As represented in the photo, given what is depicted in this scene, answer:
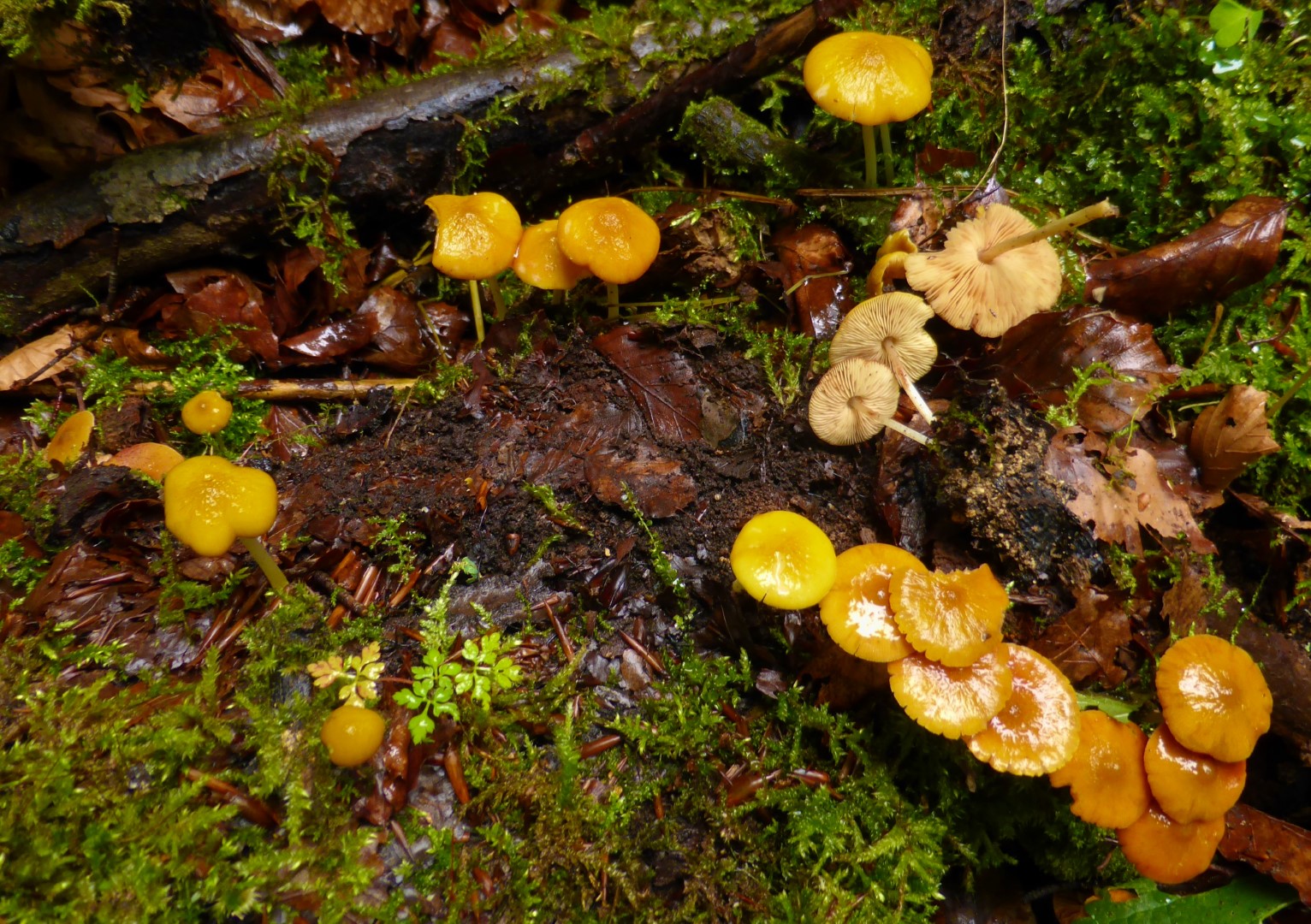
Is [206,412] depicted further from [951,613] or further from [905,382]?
[951,613]

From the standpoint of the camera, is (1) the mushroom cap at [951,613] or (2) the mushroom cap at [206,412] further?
(2) the mushroom cap at [206,412]

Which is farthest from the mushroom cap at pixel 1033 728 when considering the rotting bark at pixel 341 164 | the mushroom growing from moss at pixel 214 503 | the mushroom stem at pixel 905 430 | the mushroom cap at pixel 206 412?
the mushroom cap at pixel 206 412

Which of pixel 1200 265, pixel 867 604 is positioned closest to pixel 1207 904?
pixel 867 604

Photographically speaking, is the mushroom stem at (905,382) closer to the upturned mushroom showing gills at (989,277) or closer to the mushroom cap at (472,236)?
the upturned mushroom showing gills at (989,277)

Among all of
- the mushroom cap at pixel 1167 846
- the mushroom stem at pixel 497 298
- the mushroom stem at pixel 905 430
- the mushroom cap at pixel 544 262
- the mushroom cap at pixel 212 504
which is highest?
the mushroom cap at pixel 544 262

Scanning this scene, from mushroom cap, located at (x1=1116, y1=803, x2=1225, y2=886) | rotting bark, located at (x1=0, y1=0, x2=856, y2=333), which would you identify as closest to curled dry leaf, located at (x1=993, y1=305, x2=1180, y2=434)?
mushroom cap, located at (x1=1116, y1=803, x2=1225, y2=886)

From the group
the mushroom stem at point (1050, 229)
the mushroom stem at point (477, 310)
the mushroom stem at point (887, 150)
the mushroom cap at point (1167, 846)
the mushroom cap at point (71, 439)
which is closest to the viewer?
the mushroom cap at point (1167, 846)

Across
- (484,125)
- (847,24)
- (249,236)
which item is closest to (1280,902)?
(847,24)
